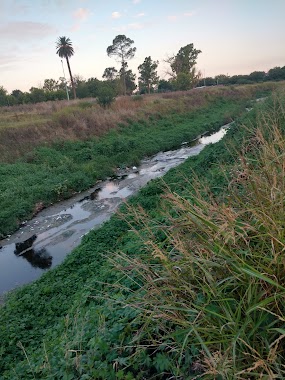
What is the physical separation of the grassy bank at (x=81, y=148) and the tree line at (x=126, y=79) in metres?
15.3

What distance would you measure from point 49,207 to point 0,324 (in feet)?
23.0

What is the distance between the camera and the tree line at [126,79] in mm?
40919

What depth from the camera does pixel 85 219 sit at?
1047 cm

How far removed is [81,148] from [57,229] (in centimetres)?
876

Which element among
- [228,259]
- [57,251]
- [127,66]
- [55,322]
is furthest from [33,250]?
[127,66]

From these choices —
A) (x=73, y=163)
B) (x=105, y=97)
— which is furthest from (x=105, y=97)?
(x=73, y=163)

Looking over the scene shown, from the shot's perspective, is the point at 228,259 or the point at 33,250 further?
the point at 33,250

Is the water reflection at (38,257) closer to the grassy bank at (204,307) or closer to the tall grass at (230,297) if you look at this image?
the grassy bank at (204,307)

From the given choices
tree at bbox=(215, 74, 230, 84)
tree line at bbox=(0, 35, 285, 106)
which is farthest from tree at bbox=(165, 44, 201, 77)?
tree at bbox=(215, 74, 230, 84)

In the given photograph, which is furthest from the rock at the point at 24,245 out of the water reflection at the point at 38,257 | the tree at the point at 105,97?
the tree at the point at 105,97

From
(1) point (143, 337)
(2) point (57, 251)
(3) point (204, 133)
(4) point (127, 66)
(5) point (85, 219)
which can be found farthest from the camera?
(4) point (127, 66)

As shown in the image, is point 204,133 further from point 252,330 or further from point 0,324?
point 252,330

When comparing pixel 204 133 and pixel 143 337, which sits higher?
pixel 143 337

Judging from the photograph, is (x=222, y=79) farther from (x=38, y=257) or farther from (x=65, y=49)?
(x=38, y=257)
